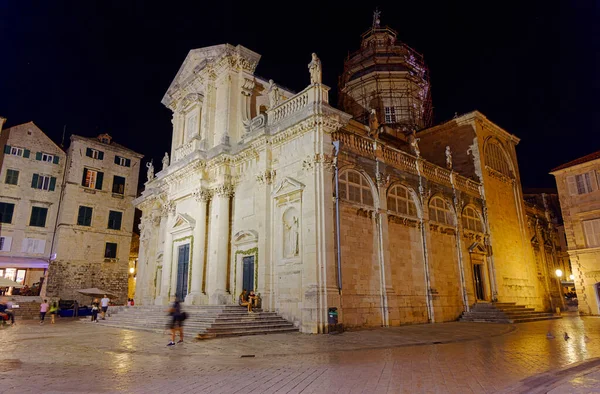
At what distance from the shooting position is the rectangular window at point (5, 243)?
31.1 m

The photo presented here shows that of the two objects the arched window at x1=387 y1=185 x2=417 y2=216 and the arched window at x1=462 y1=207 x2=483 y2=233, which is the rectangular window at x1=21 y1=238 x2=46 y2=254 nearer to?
the arched window at x1=387 y1=185 x2=417 y2=216

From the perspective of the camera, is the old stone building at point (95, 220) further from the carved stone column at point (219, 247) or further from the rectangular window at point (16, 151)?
the carved stone column at point (219, 247)

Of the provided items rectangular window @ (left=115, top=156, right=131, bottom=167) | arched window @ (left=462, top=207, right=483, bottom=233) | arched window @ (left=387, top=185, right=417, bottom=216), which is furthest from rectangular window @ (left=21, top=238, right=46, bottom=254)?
arched window @ (left=462, top=207, right=483, bottom=233)

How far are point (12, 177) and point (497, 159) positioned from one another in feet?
128

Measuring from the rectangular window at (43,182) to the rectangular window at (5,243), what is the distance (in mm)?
4783

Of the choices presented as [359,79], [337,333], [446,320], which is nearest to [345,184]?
[337,333]

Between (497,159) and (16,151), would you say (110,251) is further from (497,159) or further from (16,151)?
(497,159)

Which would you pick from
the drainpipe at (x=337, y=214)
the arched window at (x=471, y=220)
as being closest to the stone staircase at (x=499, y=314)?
the arched window at (x=471, y=220)

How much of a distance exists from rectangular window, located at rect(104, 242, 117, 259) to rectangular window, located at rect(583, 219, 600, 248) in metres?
38.2

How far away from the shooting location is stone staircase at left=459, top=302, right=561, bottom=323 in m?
20.7

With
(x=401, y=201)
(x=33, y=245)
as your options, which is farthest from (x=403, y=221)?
(x=33, y=245)

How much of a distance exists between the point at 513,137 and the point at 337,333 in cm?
2482

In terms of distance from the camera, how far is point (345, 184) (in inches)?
694

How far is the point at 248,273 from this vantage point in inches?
749
